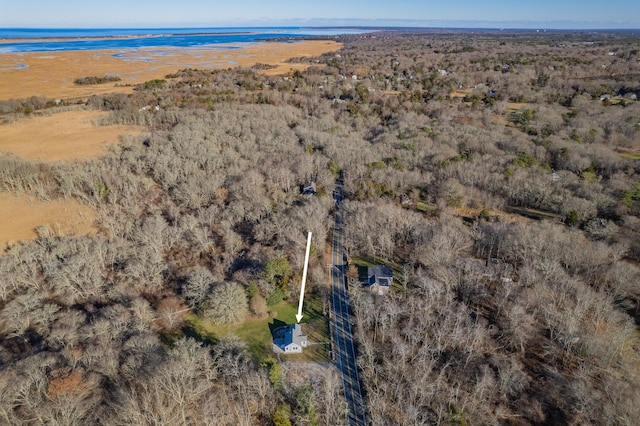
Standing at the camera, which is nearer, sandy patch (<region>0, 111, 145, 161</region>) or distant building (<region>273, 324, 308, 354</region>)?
distant building (<region>273, 324, 308, 354</region>)

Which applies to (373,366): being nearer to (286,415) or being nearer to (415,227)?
(286,415)

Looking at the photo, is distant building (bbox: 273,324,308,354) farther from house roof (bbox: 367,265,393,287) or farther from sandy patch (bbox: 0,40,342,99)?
sandy patch (bbox: 0,40,342,99)

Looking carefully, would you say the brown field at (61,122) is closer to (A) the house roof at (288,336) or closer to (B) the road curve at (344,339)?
(A) the house roof at (288,336)

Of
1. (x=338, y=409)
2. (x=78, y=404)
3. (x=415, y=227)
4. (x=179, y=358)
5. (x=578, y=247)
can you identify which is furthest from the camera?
(x=415, y=227)

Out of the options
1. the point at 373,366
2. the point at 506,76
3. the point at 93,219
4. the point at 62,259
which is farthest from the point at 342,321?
the point at 506,76

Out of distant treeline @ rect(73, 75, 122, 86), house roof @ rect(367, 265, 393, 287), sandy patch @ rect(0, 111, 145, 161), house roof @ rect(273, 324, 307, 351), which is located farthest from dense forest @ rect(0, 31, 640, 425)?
distant treeline @ rect(73, 75, 122, 86)

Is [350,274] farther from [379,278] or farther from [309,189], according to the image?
[309,189]
